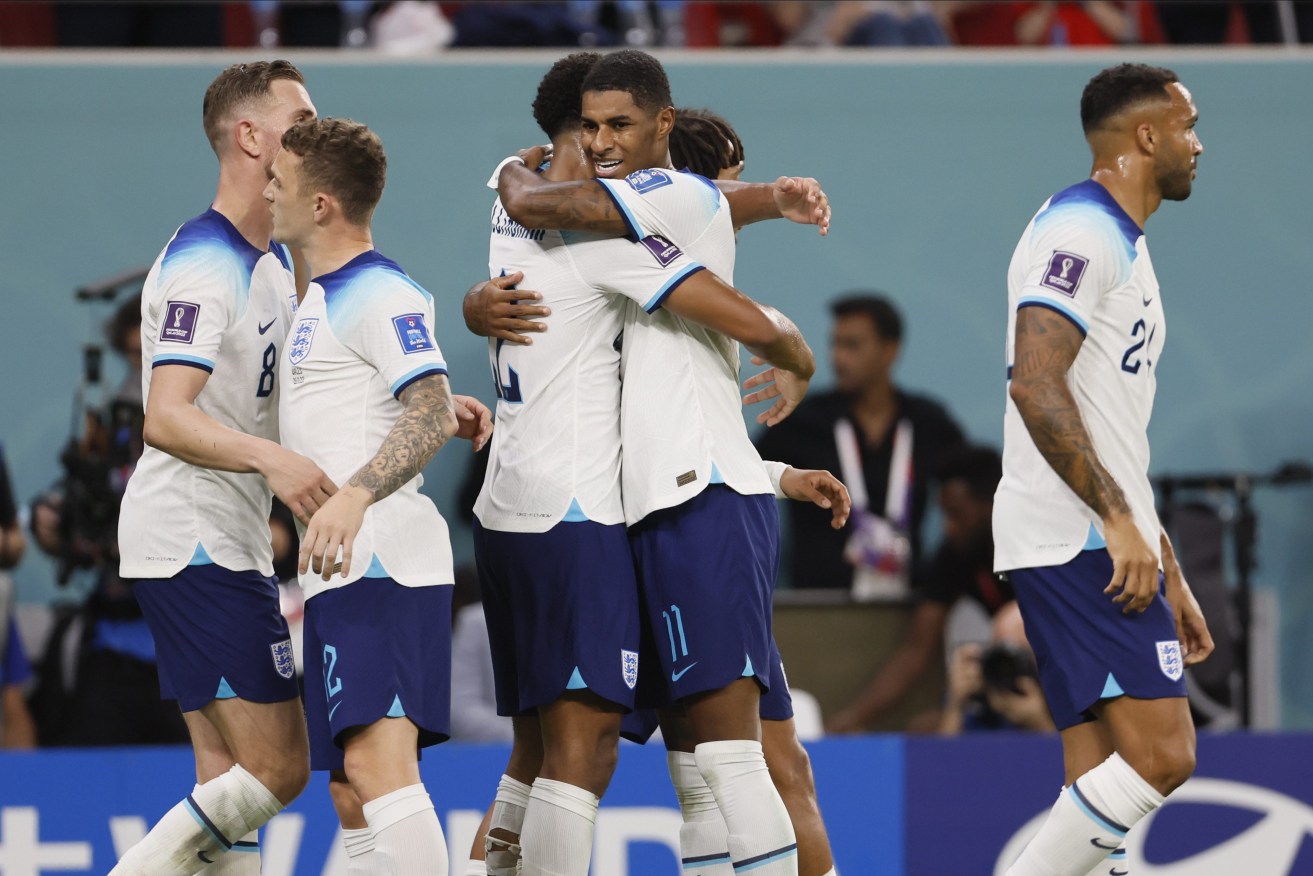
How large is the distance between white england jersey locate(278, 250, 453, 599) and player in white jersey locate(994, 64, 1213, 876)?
5.18 feet

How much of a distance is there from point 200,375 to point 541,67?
5.09 m

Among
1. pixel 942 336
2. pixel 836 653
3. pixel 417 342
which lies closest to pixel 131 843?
pixel 417 342

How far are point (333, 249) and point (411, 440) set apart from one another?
61 centimetres

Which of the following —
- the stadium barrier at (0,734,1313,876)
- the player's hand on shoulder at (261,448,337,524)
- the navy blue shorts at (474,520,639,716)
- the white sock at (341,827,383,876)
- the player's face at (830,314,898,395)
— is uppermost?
the player's face at (830,314,898,395)

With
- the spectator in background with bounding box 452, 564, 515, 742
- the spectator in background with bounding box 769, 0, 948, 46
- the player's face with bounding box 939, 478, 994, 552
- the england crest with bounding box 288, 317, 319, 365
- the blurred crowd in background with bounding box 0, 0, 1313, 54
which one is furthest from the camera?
the spectator in background with bounding box 769, 0, 948, 46

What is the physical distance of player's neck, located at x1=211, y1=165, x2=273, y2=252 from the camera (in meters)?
4.75

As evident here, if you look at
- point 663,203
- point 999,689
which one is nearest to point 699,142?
point 663,203

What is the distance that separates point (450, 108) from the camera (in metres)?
9.34

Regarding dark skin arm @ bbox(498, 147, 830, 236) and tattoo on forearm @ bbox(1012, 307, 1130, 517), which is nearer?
dark skin arm @ bbox(498, 147, 830, 236)

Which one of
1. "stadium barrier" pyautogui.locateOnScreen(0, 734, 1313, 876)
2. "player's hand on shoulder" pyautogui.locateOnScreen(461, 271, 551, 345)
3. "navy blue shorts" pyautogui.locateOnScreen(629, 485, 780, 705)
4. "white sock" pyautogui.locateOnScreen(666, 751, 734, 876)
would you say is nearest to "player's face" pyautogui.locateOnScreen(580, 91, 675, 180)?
"player's hand on shoulder" pyautogui.locateOnScreen(461, 271, 551, 345)

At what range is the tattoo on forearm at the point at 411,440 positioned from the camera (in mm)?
4094

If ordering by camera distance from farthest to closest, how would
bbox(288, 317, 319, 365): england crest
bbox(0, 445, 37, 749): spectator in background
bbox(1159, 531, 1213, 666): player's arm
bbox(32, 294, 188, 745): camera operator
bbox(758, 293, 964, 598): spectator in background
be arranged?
bbox(758, 293, 964, 598): spectator in background
bbox(0, 445, 37, 749): spectator in background
bbox(32, 294, 188, 745): camera operator
bbox(1159, 531, 1213, 666): player's arm
bbox(288, 317, 319, 365): england crest

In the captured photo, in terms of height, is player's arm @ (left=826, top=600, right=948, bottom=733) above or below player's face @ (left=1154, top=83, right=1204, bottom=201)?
below

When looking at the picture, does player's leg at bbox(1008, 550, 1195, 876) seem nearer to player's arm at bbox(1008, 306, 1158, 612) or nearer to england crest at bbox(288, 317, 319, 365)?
player's arm at bbox(1008, 306, 1158, 612)
